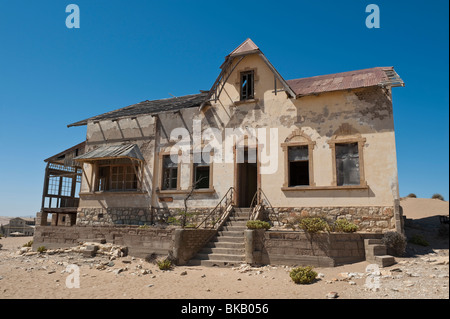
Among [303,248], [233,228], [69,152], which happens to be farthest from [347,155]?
[69,152]

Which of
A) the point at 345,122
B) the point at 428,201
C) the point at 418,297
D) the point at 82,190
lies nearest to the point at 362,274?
the point at 418,297

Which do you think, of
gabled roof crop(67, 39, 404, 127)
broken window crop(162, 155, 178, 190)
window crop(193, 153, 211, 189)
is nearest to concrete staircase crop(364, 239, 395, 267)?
gabled roof crop(67, 39, 404, 127)

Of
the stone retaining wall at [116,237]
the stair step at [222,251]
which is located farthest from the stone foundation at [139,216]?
the stair step at [222,251]

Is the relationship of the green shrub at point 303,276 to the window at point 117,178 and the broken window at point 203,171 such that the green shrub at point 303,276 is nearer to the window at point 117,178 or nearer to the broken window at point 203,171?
the broken window at point 203,171

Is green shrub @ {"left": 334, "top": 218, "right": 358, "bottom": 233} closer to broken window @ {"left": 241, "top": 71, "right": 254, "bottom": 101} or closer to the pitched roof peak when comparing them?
broken window @ {"left": 241, "top": 71, "right": 254, "bottom": 101}

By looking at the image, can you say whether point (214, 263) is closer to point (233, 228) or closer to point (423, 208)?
point (233, 228)

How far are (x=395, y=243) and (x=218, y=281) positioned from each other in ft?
21.2

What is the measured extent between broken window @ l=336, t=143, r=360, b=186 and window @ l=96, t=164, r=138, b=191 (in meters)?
10.3

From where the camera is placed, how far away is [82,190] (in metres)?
19.3

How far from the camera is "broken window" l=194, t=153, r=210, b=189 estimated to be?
1700 cm

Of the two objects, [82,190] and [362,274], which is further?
[82,190]

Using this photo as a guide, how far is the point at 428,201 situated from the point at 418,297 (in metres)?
31.4

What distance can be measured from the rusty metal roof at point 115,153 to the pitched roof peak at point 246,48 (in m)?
6.98
